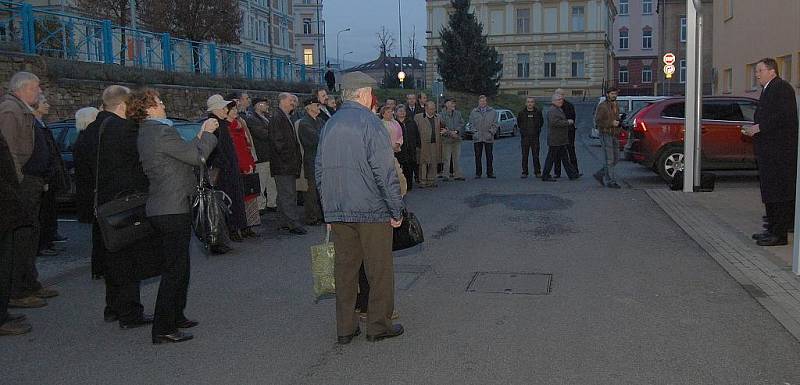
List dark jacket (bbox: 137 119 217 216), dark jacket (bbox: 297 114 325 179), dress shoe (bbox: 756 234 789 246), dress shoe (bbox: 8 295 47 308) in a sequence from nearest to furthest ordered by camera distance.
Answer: dark jacket (bbox: 137 119 217 216), dress shoe (bbox: 8 295 47 308), dress shoe (bbox: 756 234 789 246), dark jacket (bbox: 297 114 325 179)

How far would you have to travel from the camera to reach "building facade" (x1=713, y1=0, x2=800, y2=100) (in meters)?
19.0

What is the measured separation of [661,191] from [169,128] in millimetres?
10763

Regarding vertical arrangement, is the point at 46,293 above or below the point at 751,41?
below

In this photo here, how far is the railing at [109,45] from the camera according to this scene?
17453mm

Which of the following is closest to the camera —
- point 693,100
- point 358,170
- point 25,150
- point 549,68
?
point 358,170

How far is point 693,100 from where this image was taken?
1402cm

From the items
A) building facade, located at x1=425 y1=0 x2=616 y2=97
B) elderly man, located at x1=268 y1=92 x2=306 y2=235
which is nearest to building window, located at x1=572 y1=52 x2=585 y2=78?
building facade, located at x1=425 y1=0 x2=616 y2=97

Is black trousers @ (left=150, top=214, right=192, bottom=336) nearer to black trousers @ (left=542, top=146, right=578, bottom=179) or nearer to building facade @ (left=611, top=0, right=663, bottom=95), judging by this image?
black trousers @ (left=542, top=146, right=578, bottom=179)

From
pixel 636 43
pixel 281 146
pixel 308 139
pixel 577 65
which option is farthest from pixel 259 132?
pixel 636 43

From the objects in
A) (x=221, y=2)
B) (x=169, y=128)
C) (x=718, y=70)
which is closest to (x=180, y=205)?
(x=169, y=128)

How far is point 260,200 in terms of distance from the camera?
12.0 m

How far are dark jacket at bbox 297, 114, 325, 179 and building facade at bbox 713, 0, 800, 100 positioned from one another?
40.2 feet

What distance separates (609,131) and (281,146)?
696cm

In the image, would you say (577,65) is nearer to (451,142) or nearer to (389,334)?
(451,142)
